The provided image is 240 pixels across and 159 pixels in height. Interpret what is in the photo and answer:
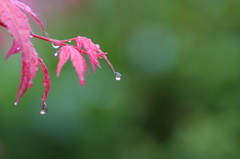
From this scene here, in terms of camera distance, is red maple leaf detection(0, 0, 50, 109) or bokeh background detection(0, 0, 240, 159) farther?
bokeh background detection(0, 0, 240, 159)

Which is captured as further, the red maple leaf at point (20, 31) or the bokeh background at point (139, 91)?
the bokeh background at point (139, 91)

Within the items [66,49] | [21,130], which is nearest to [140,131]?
[21,130]

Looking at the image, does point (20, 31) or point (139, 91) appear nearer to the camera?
point (20, 31)

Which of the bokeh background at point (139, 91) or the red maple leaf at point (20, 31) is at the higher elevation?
the red maple leaf at point (20, 31)

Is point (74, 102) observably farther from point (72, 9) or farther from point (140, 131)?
point (72, 9)

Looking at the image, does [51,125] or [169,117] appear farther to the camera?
[169,117]

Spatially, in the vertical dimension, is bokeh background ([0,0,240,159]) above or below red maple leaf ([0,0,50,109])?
below

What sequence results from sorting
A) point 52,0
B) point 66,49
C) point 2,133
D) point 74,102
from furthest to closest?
point 52,0, point 74,102, point 2,133, point 66,49

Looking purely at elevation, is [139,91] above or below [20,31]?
below
